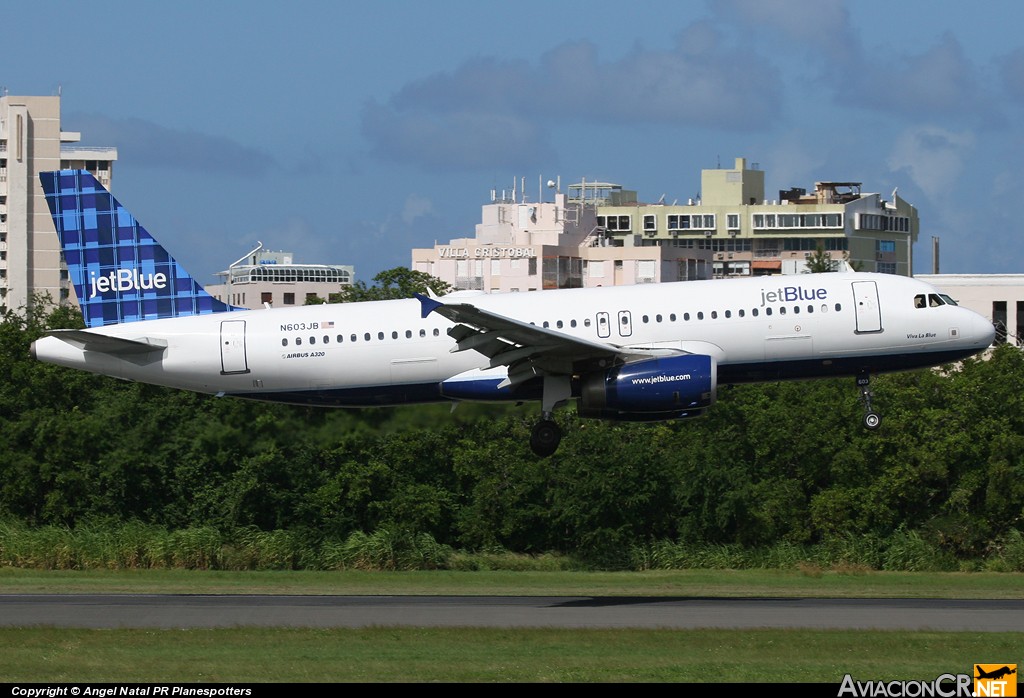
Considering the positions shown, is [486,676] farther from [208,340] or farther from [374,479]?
[374,479]

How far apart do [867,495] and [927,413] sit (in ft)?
16.6

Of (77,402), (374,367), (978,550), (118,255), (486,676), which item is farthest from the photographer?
(77,402)

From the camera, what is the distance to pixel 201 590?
40.6m

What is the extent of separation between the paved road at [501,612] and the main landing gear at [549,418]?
3859mm

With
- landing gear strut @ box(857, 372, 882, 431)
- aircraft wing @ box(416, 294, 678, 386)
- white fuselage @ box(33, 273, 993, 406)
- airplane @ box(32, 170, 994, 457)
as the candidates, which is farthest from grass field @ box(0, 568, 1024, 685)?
white fuselage @ box(33, 273, 993, 406)

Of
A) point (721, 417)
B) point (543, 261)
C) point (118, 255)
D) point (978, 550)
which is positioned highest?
point (543, 261)

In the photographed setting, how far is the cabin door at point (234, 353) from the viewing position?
39156mm

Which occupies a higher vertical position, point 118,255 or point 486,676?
point 118,255

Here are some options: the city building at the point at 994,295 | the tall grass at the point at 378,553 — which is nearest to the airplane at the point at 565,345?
the tall grass at the point at 378,553

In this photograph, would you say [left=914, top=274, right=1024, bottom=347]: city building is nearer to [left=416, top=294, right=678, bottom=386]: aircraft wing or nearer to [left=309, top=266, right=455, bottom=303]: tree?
[left=309, top=266, right=455, bottom=303]: tree

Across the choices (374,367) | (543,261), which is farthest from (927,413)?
(543,261)

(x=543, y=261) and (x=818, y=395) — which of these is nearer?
(x=818, y=395)

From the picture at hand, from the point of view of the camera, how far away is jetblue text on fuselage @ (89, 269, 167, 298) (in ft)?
137

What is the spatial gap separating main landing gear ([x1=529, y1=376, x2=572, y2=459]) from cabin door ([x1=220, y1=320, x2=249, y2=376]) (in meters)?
7.77
